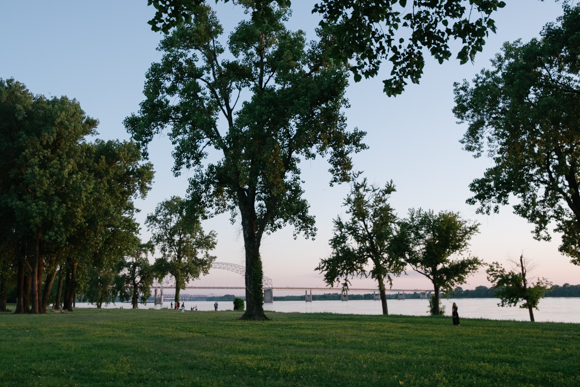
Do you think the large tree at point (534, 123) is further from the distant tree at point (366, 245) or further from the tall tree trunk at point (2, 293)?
the tall tree trunk at point (2, 293)

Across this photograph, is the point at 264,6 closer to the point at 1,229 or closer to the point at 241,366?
the point at 241,366

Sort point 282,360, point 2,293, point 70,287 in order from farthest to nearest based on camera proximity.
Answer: point 2,293 → point 70,287 → point 282,360

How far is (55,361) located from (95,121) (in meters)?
42.9

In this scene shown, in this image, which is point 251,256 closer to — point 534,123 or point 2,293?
point 534,123

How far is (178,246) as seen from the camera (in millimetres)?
73938

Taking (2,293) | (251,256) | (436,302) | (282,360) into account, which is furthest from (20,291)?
(436,302)

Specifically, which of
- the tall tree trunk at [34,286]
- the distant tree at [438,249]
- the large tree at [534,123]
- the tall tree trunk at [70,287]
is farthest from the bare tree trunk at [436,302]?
the tall tree trunk at [34,286]

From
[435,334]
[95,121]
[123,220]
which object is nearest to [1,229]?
[123,220]

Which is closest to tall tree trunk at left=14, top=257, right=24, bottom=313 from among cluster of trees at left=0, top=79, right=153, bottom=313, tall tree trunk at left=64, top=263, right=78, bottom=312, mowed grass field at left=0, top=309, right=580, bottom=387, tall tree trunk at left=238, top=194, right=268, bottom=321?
cluster of trees at left=0, top=79, right=153, bottom=313

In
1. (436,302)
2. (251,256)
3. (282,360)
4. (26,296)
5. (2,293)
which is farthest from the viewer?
(2,293)

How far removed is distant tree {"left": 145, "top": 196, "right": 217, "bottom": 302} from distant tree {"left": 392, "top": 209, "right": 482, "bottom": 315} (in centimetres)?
3346

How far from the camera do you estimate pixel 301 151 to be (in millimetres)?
32750

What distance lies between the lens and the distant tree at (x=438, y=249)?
50.2 m

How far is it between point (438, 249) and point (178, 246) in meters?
41.4
